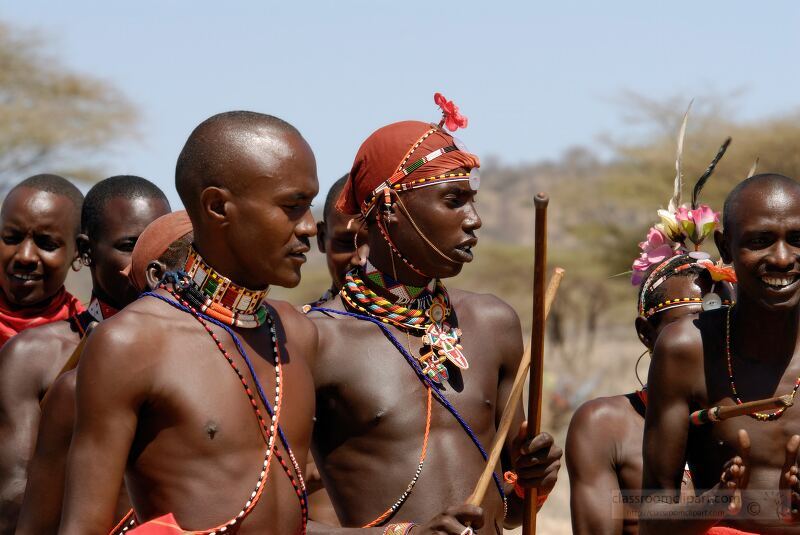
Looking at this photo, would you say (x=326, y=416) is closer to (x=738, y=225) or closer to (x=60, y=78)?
(x=738, y=225)

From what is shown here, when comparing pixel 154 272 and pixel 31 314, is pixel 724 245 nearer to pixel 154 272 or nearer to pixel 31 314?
pixel 154 272

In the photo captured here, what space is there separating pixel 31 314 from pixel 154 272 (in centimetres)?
193

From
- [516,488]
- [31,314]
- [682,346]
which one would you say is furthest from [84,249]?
[682,346]

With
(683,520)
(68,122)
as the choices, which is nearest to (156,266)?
(683,520)

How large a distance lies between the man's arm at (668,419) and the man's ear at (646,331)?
3.34 feet

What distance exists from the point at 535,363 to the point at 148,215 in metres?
2.19

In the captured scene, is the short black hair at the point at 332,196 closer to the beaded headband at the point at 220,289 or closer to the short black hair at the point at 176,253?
the short black hair at the point at 176,253

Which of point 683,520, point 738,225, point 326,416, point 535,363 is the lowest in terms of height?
point 683,520

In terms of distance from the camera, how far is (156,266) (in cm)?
402

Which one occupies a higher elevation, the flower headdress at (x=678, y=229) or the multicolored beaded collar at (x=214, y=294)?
the multicolored beaded collar at (x=214, y=294)

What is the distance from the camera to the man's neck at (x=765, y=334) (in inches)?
165

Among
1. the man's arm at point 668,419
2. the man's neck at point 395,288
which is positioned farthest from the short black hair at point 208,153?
the man's arm at point 668,419

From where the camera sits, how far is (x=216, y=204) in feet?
11.2

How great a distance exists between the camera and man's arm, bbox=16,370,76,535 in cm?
344
